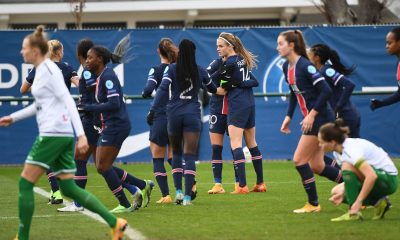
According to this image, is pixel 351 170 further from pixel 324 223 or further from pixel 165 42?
pixel 165 42

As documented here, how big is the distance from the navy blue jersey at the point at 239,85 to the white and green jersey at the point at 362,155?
3.91m

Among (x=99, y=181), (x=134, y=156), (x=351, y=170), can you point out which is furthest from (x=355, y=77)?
(x=351, y=170)

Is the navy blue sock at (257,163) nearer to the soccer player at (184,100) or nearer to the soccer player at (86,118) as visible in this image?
the soccer player at (184,100)

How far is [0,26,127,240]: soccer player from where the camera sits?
757 centimetres

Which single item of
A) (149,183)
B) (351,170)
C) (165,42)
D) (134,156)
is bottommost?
(134,156)

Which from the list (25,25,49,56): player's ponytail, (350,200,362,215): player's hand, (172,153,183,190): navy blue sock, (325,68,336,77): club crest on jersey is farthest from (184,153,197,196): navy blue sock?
(25,25,49,56): player's ponytail

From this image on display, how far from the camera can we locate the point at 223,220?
940cm

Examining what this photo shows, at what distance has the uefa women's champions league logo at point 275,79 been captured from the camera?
19.8 metres

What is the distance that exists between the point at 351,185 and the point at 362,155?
324 millimetres

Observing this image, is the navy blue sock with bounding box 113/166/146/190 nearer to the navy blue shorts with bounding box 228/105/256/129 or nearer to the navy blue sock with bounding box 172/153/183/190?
the navy blue sock with bounding box 172/153/183/190

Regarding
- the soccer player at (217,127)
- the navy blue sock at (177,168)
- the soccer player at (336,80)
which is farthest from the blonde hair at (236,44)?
the navy blue sock at (177,168)

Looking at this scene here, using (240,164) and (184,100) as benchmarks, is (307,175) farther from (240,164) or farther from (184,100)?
(240,164)

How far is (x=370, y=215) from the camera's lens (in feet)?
31.8

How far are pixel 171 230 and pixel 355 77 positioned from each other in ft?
40.0
